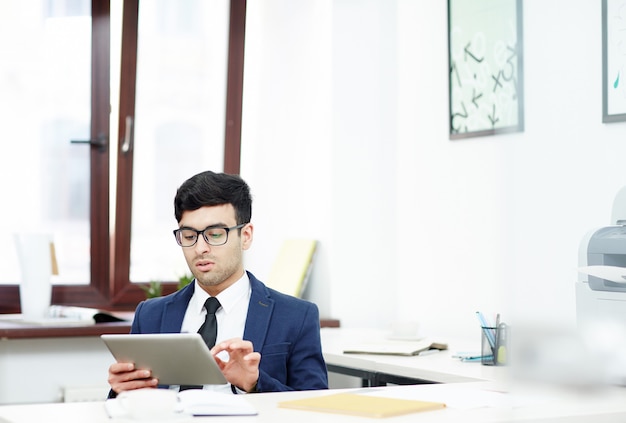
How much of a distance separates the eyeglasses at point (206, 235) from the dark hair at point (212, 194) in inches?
2.3

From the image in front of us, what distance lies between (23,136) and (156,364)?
2.54m

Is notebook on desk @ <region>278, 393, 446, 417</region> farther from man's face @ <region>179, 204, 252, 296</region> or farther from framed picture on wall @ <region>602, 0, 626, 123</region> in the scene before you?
framed picture on wall @ <region>602, 0, 626, 123</region>

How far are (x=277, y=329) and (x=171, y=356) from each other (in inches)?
19.8

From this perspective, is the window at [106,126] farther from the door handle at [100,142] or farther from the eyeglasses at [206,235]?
the eyeglasses at [206,235]

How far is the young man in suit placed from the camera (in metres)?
2.39

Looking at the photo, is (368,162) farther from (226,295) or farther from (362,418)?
(362,418)

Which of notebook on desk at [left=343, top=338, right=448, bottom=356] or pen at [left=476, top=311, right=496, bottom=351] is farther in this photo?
notebook on desk at [left=343, top=338, right=448, bottom=356]

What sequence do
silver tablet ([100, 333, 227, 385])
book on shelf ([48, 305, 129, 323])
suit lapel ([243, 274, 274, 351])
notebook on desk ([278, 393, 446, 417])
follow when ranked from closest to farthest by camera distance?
notebook on desk ([278, 393, 446, 417]), silver tablet ([100, 333, 227, 385]), suit lapel ([243, 274, 274, 351]), book on shelf ([48, 305, 129, 323])

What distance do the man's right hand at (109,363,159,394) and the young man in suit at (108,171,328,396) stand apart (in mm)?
366

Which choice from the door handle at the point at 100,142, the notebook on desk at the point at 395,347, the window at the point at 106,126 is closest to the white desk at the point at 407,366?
the notebook on desk at the point at 395,347

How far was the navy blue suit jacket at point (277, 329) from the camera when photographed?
7.80ft

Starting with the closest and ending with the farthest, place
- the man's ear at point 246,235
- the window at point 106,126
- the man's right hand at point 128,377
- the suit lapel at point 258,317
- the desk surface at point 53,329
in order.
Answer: the man's right hand at point 128,377, the suit lapel at point 258,317, the man's ear at point 246,235, the desk surface at point 53,329, the window at point 106,126

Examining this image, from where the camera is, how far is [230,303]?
246 centimetres

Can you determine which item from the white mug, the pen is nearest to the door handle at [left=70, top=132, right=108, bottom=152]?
the pen
